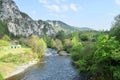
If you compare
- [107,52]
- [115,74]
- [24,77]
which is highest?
[107,52]

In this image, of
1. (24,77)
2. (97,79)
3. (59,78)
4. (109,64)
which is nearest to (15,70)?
(24,77)

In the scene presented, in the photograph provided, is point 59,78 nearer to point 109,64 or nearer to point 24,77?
point 24,77

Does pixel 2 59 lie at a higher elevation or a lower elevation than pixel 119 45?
lower

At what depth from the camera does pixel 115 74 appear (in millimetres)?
56219

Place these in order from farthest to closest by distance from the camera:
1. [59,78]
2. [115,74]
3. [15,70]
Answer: [15,70] → [59,78] → [115,74]

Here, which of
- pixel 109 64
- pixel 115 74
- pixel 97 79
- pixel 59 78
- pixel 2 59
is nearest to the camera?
pixel 115 74

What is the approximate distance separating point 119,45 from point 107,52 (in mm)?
3798

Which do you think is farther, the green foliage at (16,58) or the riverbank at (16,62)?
the green foliage at (16,58)

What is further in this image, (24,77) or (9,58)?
(9,58)

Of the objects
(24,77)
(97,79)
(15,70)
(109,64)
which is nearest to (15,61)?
(15,70)

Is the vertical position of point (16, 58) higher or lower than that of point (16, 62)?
higher

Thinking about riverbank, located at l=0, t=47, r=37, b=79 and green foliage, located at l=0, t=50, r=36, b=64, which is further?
green foliage, located at l=0, t=50, r=36, b=64

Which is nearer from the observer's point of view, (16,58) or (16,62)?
(16,62)

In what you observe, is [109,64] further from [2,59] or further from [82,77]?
[2,59]
